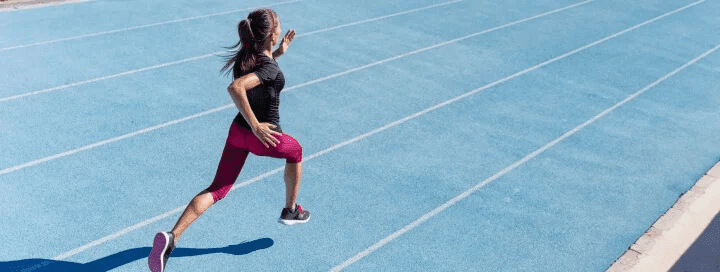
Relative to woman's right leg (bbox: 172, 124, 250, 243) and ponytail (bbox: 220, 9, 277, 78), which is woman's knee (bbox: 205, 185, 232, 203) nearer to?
woman's right leg (bbox: 172, 124, 250, 243)

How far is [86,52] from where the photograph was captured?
8703 millimetres

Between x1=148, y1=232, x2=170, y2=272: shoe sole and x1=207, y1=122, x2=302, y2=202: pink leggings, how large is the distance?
15.7 inches

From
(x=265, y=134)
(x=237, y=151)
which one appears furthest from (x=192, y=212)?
(x=265, y=134)

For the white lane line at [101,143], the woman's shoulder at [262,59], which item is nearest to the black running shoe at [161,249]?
the woman's shoulder at [262,59]

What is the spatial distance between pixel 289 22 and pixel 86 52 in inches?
132

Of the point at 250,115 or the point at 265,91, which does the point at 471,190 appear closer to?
the point at 265,91

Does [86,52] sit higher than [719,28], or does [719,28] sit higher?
[86,52]

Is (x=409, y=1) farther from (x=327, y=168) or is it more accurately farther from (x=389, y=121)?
(x=327, y=168)

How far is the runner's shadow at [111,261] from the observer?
4.40 meters

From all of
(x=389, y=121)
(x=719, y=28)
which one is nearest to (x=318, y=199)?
(x=389, y=121)

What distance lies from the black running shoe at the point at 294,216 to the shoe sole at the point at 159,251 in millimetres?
990

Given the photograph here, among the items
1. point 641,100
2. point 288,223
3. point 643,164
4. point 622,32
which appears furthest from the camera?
point 622,32

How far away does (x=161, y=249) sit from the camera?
13.0ft

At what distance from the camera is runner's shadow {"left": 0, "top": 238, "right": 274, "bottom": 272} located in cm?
440
